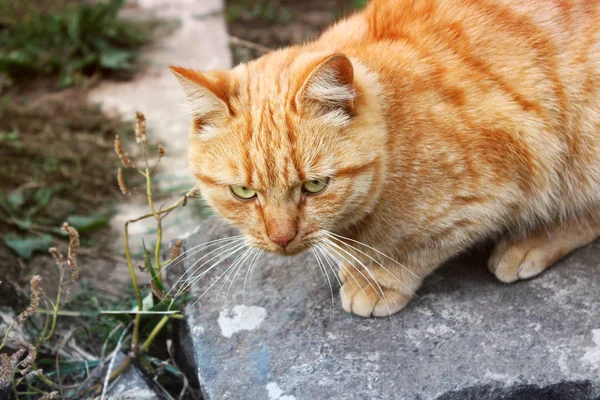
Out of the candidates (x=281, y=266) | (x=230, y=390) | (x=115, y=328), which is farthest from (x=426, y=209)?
(x=115, y=328)

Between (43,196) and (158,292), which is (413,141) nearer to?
(158,292)

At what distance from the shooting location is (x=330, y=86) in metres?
2.32

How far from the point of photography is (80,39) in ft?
18.6

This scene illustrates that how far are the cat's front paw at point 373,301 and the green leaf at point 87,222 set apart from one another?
1.82 m

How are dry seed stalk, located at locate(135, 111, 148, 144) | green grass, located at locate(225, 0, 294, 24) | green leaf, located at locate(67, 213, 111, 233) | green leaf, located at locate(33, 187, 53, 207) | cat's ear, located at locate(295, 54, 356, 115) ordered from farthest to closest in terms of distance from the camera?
green grass, located at locate(225, 0, 294, 24), green leaf, located at locate(33, 187, 53, 207), green leaf, located at locate(67, 213, 111, 233), dry seed stalk, located at locate(135, 111, 148, 144), cat's ear, located at locate(295, 54, 356, 115)

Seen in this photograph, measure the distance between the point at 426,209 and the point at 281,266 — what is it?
0.74 m

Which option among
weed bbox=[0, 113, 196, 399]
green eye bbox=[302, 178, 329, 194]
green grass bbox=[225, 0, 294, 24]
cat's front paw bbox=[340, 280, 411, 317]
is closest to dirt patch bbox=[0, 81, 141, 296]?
weed bbox=[0, 113, 196, 399]

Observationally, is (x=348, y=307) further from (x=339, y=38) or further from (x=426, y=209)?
(x=339, y=38)

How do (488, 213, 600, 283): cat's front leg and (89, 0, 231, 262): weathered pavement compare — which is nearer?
(488, 213, 600, 283): cat's front leg

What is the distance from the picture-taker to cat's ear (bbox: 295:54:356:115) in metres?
2.24

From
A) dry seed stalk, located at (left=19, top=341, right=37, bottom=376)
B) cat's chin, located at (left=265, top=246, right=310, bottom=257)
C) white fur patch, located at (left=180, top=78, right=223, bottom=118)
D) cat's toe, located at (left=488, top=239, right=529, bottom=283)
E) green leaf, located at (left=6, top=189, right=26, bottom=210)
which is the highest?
white fur patch, located at (left=180, top=78, right=223, bottom=118)

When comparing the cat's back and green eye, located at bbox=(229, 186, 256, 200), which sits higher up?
the cat's back

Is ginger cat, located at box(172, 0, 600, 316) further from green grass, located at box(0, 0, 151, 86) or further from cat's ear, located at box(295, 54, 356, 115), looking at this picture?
green grass, located at box(0, 0, 151, 86)

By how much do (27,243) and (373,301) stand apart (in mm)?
2013
